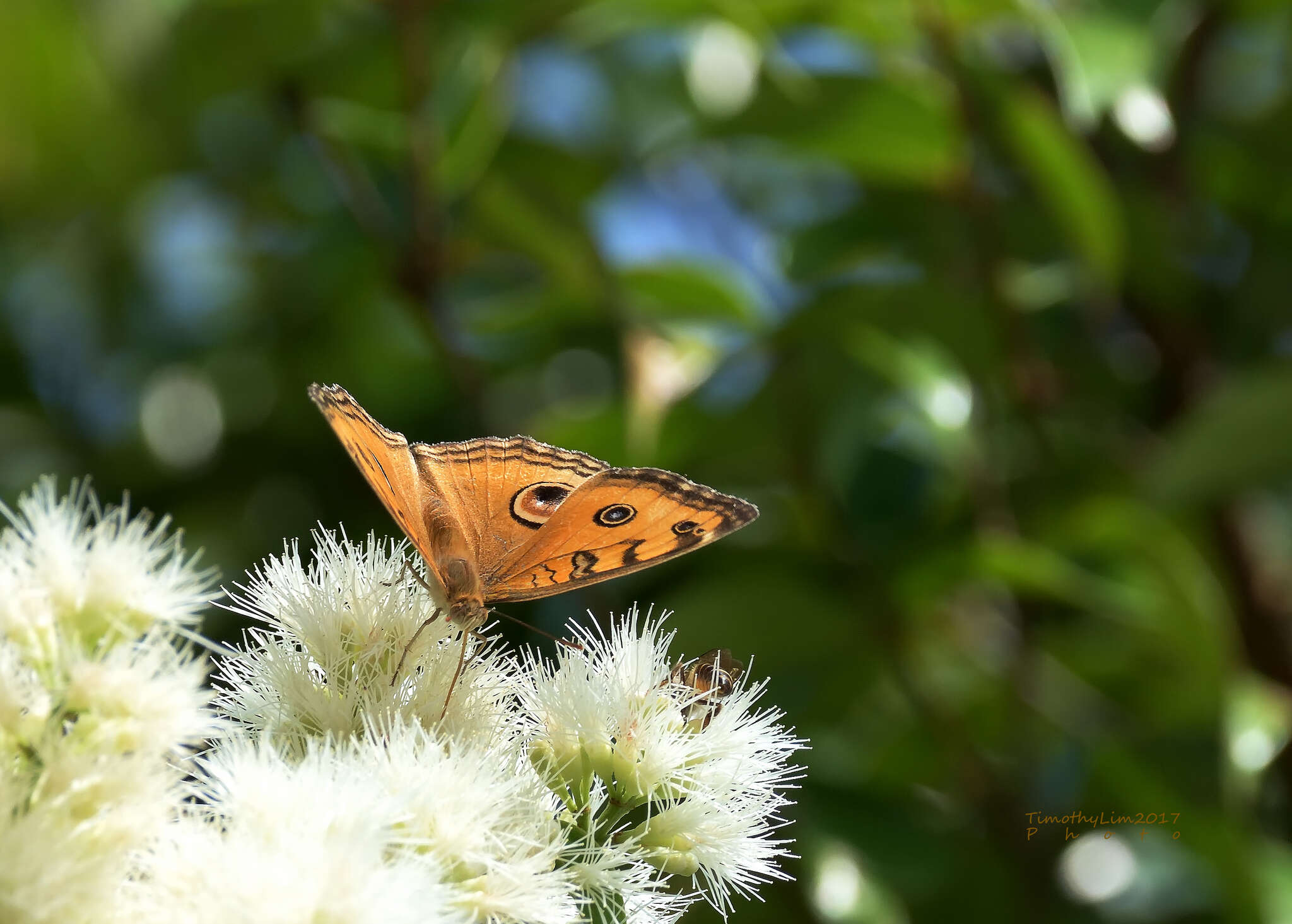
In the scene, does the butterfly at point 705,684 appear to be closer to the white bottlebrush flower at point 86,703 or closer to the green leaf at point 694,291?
the white bottlebrush flower at point 86,703

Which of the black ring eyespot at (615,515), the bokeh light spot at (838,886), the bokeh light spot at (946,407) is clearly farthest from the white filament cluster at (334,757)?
Answer: the bokeh light spot at (946,407)

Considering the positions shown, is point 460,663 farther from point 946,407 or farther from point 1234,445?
point 1234,445

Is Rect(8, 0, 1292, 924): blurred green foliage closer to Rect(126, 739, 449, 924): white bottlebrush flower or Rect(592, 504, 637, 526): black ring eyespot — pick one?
Rect(592, 504, 637, 526): black ring eyespot

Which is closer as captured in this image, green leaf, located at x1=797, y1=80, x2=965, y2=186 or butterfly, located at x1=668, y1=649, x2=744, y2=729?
butterfly, located at x1=668, y1=649, x2=744, y2=729

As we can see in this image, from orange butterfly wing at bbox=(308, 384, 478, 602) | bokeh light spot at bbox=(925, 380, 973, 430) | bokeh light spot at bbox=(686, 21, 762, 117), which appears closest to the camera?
orange butterfly wing at bbox=(308, 384, 478, 602)

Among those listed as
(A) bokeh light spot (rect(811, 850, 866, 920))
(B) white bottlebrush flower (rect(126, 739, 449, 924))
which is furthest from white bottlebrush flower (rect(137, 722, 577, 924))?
(A) bokeh light spot (rect(811, 850, 866, 920))

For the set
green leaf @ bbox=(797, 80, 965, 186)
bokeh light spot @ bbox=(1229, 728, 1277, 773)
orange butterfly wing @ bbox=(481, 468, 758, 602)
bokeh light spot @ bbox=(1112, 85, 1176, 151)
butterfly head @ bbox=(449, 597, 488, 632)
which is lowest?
butterfly head @ bbox=(449, 597, 488, 632)
